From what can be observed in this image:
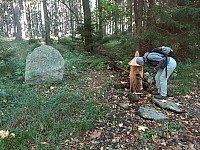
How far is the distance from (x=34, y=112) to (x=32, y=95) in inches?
38.4

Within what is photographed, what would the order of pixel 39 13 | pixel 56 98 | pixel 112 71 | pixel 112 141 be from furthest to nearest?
1. pixel 39 13
2. pixel 112 71
3. pixel 56 98
4. pixel 112 141

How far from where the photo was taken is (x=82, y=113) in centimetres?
476

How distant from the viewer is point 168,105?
17.4 feet

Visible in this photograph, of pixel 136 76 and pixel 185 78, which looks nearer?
pixel 136 76

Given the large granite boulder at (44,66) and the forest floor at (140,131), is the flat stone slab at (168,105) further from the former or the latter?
the large granite boulder at (44,66)

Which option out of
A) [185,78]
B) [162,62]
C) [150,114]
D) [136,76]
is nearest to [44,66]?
[136,76]

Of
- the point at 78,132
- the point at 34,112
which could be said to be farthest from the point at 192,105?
the point at 34,112

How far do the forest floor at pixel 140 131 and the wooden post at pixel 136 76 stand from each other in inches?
21.9

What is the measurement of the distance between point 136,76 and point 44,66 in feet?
10.3

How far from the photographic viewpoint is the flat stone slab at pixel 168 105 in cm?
511

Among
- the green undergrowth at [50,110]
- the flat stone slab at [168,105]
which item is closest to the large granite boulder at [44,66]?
the green undergrowth at [50,110]

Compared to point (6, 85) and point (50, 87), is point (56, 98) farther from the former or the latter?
point (6, 85)

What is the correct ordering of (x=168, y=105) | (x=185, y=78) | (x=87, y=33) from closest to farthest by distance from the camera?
1. (x=168, y=105)
2. (x=185, y=78)
3. (x=87, y=33)

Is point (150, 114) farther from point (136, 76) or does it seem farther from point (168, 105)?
point (136, 76)
